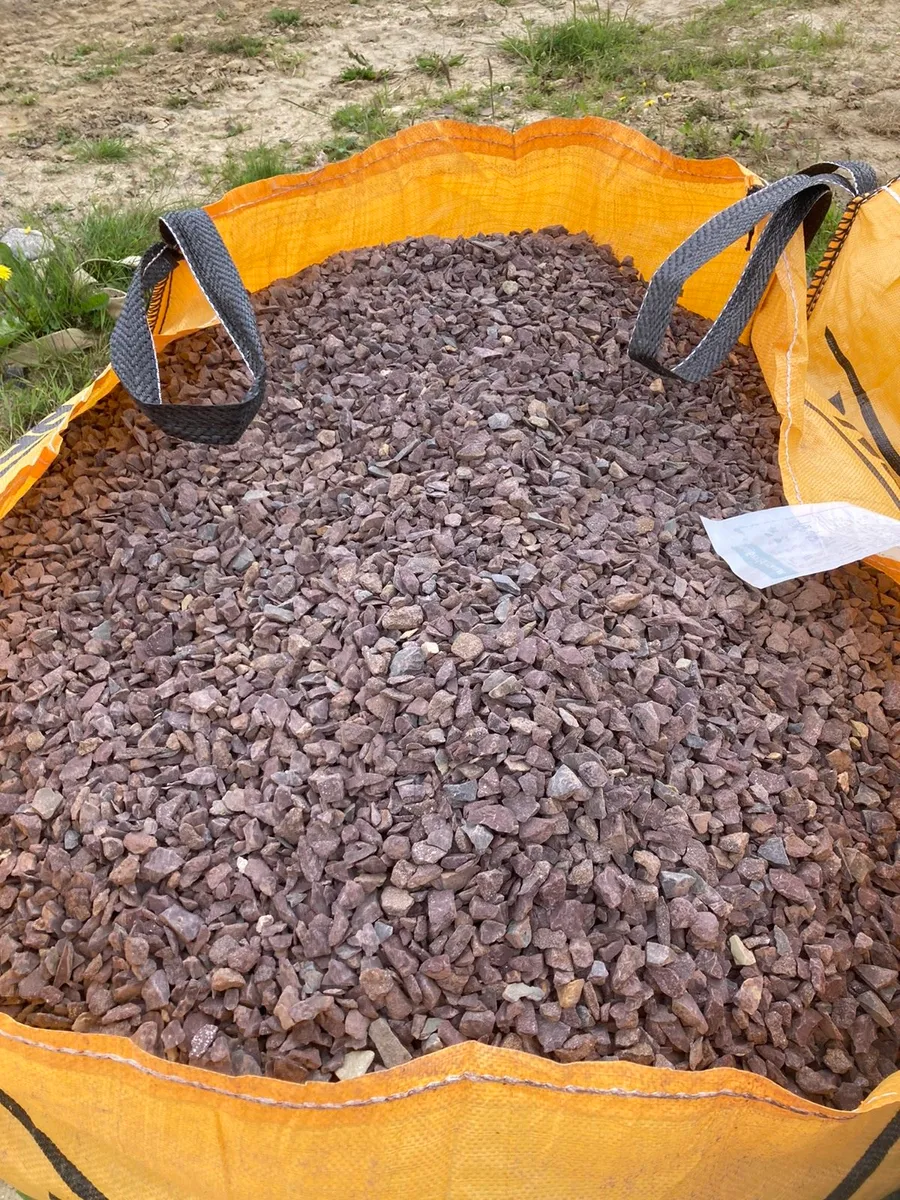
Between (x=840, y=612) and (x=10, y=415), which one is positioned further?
(x=10, y=415)

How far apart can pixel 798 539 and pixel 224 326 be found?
3.02 feet

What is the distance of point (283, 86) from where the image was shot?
3.27m

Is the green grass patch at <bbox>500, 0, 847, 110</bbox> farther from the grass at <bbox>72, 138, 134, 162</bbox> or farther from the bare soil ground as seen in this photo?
the grass at <bbox>72, 138, 134, 162</bbox>

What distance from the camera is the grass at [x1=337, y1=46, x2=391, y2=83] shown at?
3309mm

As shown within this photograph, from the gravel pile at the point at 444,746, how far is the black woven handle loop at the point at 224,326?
0.13m

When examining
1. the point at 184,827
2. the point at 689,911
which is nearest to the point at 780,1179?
the point at 689,911

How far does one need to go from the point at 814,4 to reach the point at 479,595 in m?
3.71

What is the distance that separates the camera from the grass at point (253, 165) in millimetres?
2615

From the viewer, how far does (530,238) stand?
6.22 feet

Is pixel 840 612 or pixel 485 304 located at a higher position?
pixel 485 304

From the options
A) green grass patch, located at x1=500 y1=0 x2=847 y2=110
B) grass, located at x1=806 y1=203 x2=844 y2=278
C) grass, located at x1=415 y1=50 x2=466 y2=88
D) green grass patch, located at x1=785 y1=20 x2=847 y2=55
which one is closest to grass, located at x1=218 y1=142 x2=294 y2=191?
grass, located at x1=415 y1=50 x2=466 y2=88

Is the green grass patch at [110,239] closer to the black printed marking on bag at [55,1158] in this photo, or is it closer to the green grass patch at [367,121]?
the green grass patch at [367,121]

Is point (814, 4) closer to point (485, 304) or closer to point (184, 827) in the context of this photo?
point (485, 304)

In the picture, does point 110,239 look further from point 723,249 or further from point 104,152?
point 723,249
